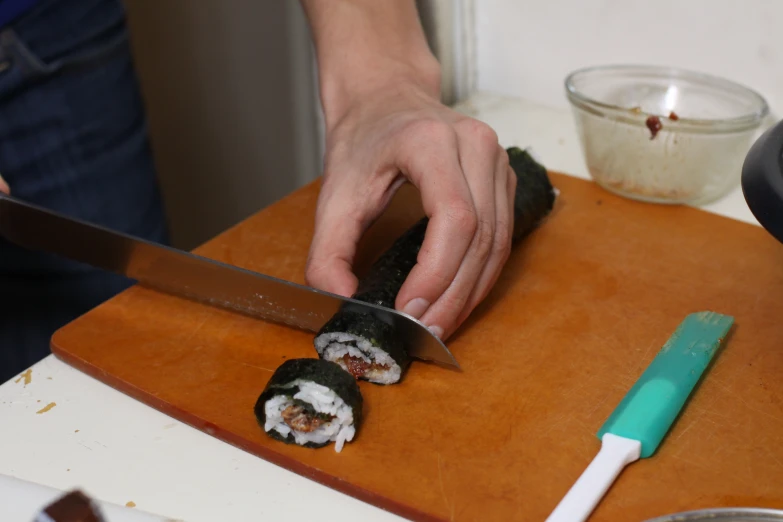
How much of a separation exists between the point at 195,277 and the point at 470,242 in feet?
1.40

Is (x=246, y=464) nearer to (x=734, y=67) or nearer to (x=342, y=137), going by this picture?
(x=342, y=137)

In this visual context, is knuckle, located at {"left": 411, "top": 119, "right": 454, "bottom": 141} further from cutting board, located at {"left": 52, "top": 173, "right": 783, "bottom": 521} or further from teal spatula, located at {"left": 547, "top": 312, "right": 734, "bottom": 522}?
teal spatula, located at {"left": 547, "top": 312, "right": 734, "bottom": 522}

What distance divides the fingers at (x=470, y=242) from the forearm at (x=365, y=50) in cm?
26

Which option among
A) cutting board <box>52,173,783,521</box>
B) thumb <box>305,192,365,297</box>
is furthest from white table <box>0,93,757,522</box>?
thumb <box>305,192,365,297</box>

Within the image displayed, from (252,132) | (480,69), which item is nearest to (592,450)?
(480,69)

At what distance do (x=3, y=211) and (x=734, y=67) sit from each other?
149 centimetres

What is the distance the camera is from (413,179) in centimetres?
117

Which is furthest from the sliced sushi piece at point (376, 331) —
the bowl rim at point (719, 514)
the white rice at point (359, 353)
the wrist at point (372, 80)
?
the bowl rim at point (719, 514)

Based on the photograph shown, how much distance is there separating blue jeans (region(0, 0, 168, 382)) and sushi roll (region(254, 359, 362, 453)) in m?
0.92

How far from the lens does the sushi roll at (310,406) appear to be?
37.1 inches

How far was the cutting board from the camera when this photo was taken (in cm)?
92

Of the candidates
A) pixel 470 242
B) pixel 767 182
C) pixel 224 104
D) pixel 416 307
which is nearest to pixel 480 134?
pixel 470 242

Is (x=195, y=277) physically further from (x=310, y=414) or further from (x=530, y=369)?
(x=530, y=369)

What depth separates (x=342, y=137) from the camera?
1.32m
